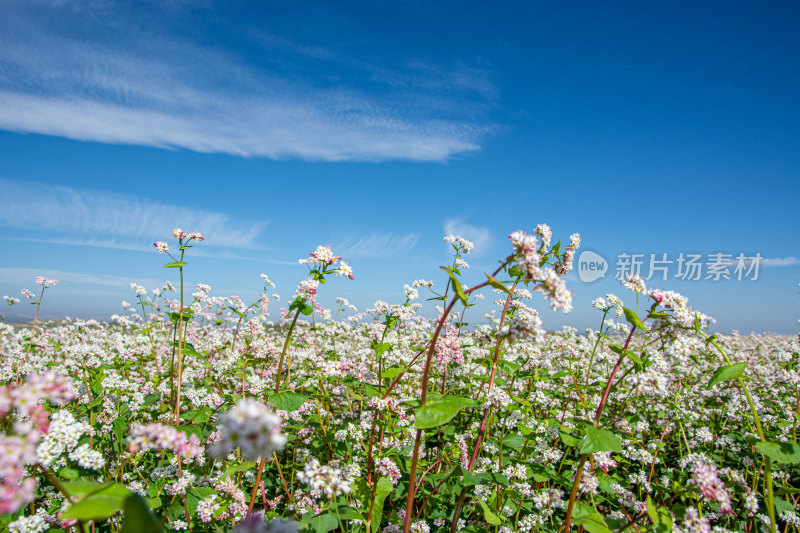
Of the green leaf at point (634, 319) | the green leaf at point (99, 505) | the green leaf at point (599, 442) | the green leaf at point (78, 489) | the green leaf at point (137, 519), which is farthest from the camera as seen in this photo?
the green leaf at point (634, 319)

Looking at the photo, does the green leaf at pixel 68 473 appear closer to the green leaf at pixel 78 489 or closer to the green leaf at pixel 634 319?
the green leaf at pixel 78 489

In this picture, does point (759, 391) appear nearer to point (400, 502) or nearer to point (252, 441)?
point (400, 502)

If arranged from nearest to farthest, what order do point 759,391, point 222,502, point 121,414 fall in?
point 222,502 → point 121,414 → point 759,391

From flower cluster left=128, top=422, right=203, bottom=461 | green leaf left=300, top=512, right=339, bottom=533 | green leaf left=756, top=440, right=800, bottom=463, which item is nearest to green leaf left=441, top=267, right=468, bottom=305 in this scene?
flower cluster left=128, top=422, right=203, bottom=461

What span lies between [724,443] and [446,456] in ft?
16.8

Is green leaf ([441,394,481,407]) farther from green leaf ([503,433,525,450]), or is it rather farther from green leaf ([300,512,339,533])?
green leaf ([503,433,525,450])

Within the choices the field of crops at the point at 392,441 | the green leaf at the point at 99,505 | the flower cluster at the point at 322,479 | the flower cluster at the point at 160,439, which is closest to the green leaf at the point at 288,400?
the field of crops at the point at 392,441

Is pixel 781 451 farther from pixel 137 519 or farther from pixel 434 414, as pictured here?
pixel 137 519

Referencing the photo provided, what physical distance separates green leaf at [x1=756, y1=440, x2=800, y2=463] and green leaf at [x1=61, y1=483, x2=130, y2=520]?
14.2ft

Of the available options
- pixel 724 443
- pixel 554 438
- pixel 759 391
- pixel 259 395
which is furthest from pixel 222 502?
pixel 759 391

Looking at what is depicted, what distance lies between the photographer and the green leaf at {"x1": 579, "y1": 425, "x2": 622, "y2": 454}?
252 centimetres

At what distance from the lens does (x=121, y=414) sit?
4.89m

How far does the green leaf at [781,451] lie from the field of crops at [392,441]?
0.05 ft

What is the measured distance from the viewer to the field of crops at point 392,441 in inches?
79.0
